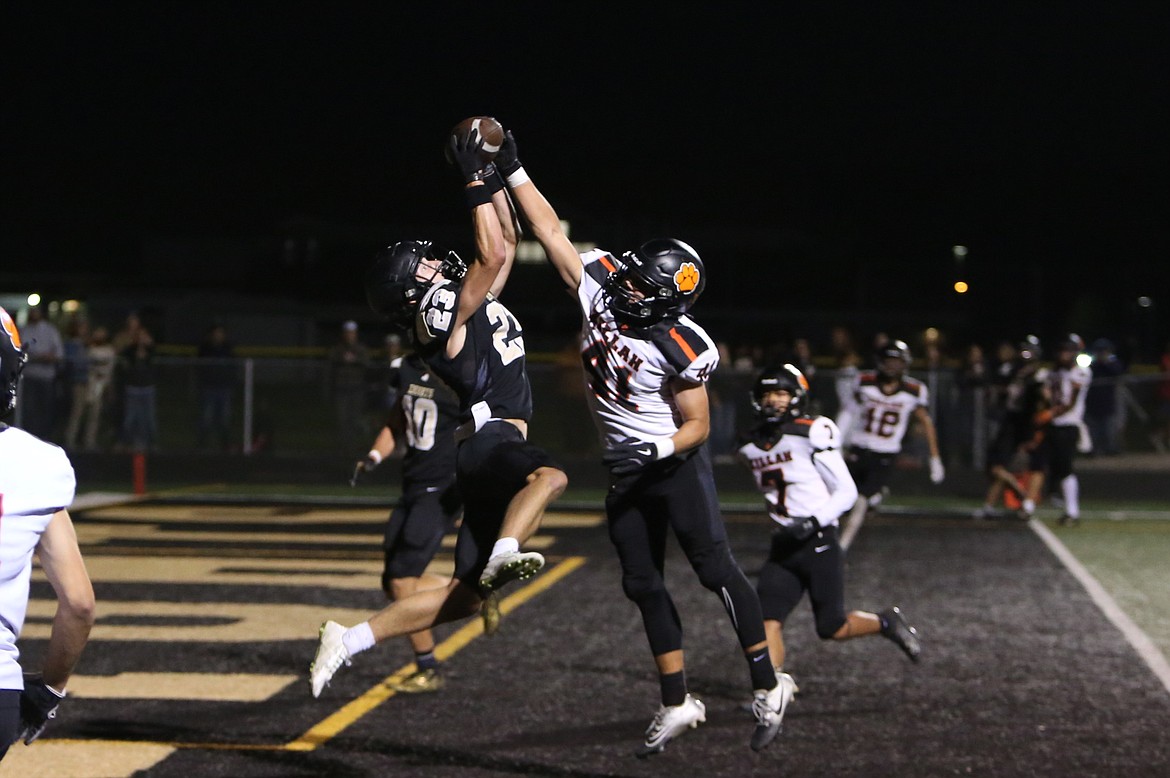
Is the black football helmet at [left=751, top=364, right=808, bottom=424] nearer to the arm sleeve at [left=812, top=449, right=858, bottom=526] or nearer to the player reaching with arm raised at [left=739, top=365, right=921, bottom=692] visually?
the player reaching with arm raised at [left=739, top=365, right=921, bottom=692]

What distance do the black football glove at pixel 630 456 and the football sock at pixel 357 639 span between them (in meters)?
1.20

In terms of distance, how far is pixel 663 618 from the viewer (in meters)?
6.48

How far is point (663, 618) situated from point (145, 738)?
8.93 ft

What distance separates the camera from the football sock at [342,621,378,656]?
600 cm

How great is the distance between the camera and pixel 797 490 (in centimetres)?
815

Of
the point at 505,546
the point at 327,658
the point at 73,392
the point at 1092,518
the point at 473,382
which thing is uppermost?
the point at 473,382

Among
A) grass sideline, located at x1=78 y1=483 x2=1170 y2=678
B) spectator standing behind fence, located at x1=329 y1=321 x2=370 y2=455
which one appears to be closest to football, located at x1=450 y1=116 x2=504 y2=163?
grass sideline, located at x1=78 y1=483 x2=1170 y2=678

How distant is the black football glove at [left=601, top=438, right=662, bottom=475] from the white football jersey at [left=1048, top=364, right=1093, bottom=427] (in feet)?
39.9

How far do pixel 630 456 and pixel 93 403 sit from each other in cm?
1861

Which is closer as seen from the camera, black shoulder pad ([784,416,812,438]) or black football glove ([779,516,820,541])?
black football glove ([779,516,820,541])

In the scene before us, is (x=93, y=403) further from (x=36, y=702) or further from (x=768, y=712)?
(x=36, y=702)

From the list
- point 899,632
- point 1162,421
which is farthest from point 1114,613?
point 1162,421

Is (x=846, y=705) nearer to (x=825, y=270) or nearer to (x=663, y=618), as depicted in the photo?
(x=663, y=618)

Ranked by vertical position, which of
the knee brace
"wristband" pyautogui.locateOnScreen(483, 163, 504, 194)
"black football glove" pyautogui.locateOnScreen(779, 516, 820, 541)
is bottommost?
the knee brace
